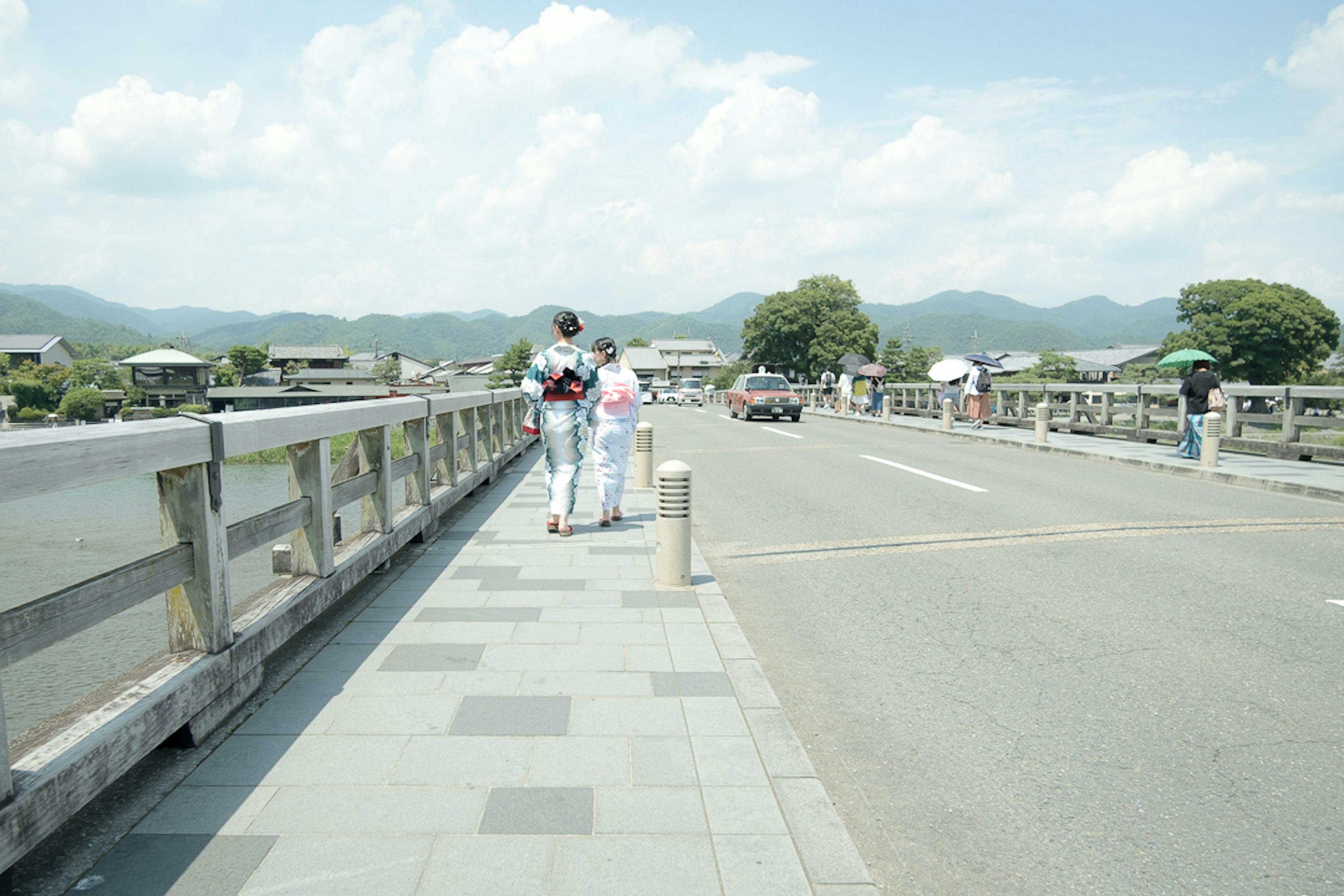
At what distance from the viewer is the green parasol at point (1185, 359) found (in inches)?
643

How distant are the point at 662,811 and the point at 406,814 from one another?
829 mm

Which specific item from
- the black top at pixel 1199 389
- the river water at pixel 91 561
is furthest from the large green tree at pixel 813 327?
the river water at pixel 91 561

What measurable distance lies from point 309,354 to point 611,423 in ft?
374

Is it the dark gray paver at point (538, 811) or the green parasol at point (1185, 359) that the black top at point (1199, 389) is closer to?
the green parasol at point (1185, 359)

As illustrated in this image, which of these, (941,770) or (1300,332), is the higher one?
(1300,332)

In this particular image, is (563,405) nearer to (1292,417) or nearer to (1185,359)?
(1292,417)

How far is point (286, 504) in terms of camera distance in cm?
428

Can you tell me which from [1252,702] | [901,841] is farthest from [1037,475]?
[901,841]

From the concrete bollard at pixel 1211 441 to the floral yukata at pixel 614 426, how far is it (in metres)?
9.80

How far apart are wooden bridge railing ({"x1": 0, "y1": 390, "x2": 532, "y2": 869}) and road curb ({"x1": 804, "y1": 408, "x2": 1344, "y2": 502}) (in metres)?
11.3

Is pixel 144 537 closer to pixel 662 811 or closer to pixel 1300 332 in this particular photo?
pixel 662 811

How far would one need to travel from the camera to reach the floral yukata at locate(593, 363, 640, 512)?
8.20m

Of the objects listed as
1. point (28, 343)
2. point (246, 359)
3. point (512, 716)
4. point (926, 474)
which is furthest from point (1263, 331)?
point (246, 359)

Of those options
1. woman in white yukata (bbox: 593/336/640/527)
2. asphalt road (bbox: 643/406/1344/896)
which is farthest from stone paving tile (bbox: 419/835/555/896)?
woman in white yukata (bbox: 593/336/640/527)
